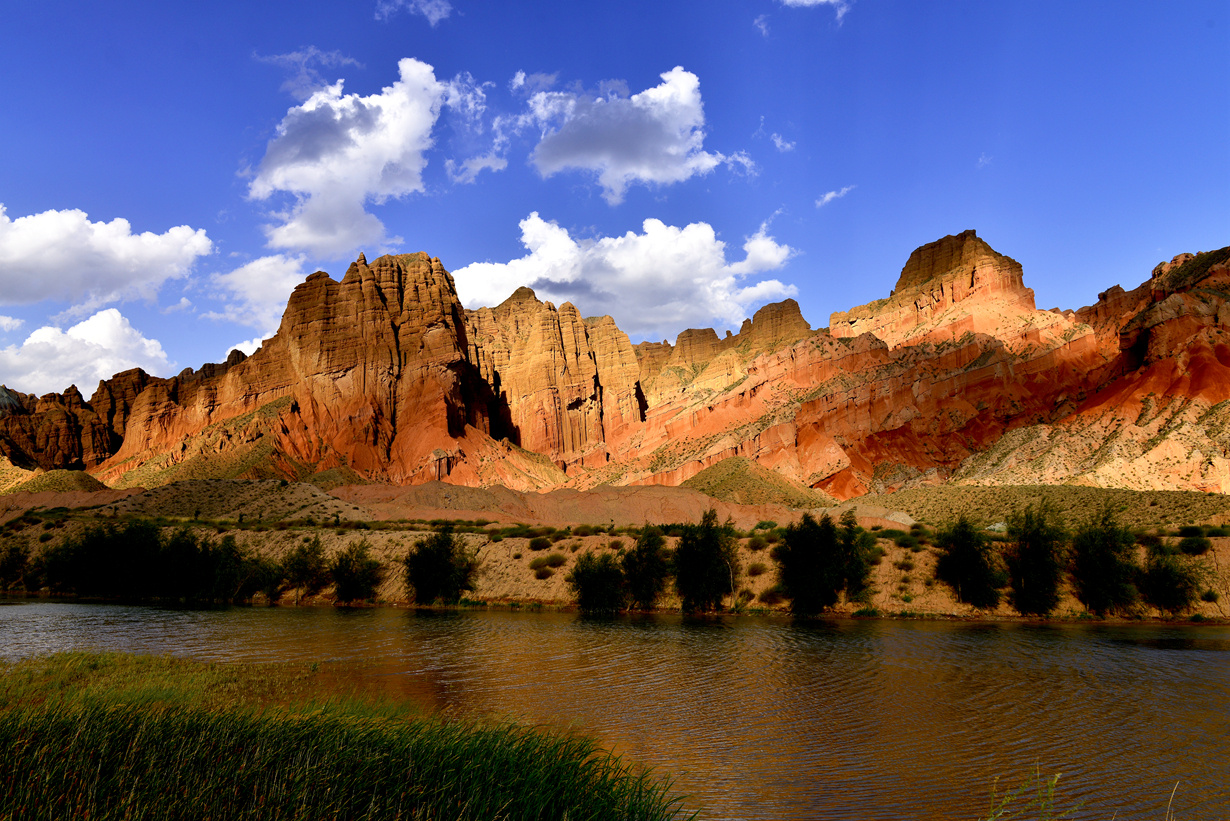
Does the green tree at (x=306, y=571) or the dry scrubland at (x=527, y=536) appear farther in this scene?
the green tree at (x=306, y=571)

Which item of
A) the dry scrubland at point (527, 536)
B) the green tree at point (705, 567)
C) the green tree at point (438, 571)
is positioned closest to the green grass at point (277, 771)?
the green tree at point (705, 567)

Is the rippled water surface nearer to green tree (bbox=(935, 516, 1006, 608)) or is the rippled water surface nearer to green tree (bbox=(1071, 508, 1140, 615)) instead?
green tree (bbox=(935, 516, 1006, 608))

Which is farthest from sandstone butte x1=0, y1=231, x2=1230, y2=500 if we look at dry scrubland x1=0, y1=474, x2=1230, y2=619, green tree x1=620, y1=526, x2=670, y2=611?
green tree x1=620, y1=526, x2=670, y2=611

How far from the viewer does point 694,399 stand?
452 ft

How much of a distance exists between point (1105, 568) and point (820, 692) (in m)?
28.7

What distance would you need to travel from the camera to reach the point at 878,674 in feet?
75.2

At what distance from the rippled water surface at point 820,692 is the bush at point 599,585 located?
5.72 metres

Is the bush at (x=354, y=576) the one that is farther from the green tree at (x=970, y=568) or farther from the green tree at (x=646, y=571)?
the green tree at (x=970, y=568)

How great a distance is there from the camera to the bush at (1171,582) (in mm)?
38156

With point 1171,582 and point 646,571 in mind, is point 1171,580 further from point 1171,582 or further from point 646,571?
point 646,571

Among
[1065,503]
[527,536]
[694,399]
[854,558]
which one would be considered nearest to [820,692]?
[854,558]

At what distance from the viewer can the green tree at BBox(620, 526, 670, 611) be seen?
42.7m

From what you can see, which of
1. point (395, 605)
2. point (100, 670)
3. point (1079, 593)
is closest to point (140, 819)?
point (100, 670)

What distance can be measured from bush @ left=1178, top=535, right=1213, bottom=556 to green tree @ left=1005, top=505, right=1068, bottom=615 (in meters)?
5.85
